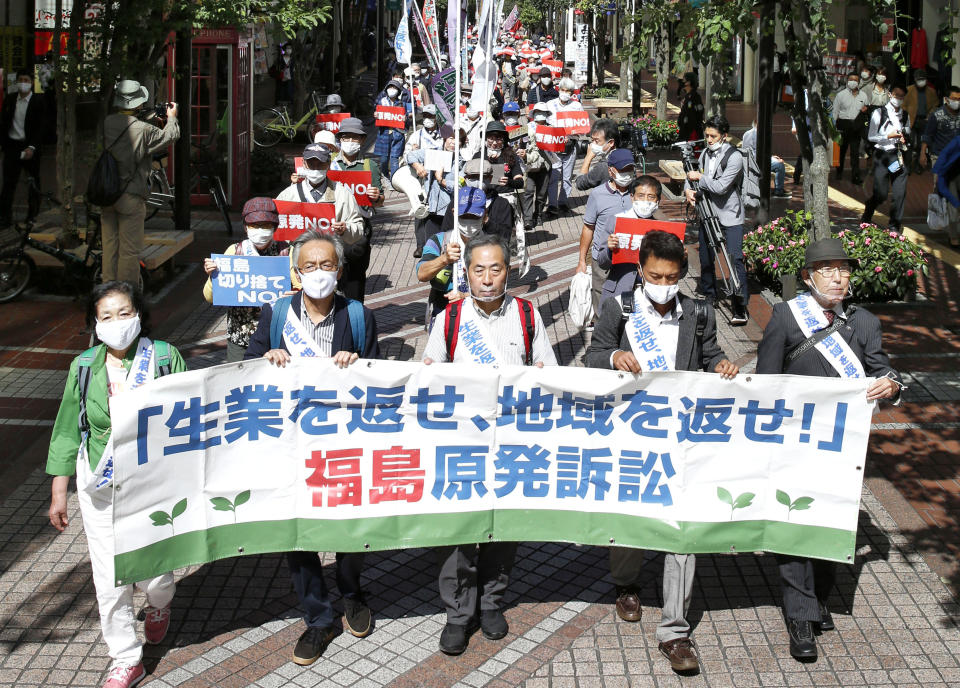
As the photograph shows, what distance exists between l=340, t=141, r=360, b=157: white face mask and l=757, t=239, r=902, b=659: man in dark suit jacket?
6382 millimetres

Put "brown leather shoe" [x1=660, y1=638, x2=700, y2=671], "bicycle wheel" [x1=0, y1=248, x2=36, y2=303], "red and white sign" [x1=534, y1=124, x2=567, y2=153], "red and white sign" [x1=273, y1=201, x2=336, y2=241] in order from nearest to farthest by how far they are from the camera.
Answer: "brown leather shoe" [x1=660, y1=638, x2=700, y2=671] → "red and white sign" [x1=273, y1=201, x2=336, y2=241] → "bicycle wheel" [x1=0, y1=248, x2=36, y2=303] → "red and white sign" [x1=534, y1=124, x2=567, y2=153]

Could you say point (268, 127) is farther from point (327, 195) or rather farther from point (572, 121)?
point (327, 195)

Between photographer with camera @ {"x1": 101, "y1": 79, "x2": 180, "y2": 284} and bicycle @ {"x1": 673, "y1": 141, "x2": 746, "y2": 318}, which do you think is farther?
bicycle @ {"x1": 673, "y1": 141, "x2": 746, "y2": 318}

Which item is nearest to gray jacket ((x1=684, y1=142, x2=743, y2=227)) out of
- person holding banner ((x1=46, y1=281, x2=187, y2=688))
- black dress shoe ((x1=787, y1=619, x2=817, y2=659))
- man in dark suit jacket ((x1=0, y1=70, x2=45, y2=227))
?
black dress shoe ((x1=787, y1=619, x2=817, y2=659))

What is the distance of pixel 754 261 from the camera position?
13.9 metres

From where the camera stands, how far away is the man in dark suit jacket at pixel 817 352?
20.2 ft

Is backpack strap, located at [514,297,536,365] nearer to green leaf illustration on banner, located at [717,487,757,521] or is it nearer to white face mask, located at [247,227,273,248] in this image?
green leaf illustration on banner, located at [717,487,757,521]

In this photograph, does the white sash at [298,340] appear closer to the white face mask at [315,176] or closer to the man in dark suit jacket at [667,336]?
the man in dark suit jacket at [667,336]

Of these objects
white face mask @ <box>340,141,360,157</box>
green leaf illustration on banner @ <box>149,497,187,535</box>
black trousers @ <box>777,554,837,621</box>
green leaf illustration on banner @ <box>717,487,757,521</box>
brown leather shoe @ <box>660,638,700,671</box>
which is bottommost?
brown leather shoe @ <box>660,638,700,671</box>

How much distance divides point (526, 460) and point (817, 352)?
4.95 feet

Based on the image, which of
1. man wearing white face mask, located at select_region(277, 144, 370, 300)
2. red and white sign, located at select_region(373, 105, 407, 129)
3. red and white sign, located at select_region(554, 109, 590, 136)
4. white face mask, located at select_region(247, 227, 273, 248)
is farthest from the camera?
red and white sign, located at select_region(373, 105, 407, 129)

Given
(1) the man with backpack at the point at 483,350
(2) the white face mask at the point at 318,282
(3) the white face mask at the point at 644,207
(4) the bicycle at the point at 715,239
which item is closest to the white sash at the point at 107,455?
(2) the white face mask at the point at 318,282

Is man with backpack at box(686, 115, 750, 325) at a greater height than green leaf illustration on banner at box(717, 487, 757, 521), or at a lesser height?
greater

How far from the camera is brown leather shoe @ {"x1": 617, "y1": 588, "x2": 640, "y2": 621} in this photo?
6.48 metres
